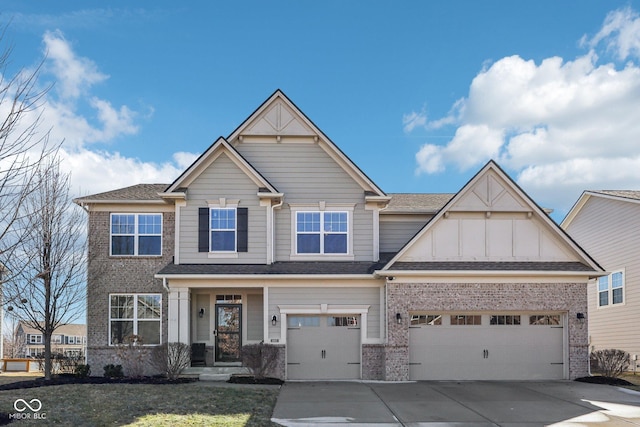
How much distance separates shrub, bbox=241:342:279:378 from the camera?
19562mm

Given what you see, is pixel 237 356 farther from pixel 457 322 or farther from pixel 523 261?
pixel 523 261

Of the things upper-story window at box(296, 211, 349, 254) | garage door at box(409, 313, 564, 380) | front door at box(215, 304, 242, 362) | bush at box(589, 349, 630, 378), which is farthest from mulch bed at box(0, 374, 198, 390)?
bush at box(589, 349, 630, 378)

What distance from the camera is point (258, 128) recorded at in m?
21.9

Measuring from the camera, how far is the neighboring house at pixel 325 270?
64.8 ft

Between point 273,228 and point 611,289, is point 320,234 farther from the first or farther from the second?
point 611,289

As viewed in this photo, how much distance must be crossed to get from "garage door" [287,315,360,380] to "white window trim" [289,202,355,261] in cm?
195

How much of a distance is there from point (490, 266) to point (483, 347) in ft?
8.00

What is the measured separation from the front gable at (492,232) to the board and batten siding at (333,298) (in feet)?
5.94

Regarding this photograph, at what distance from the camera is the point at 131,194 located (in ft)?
73.3

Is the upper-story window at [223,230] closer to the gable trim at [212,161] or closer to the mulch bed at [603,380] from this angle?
the gable trim at [212,161]

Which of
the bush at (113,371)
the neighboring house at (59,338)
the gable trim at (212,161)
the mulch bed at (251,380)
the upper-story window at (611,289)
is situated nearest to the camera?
the mulch bed at (251,380)

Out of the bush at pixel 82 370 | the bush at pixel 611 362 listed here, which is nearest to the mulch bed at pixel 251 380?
the bush at pixel 82 370

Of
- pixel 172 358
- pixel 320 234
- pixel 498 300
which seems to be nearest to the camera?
pixel 172 358

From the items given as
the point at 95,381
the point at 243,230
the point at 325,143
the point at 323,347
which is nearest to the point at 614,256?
the point at 325,143
